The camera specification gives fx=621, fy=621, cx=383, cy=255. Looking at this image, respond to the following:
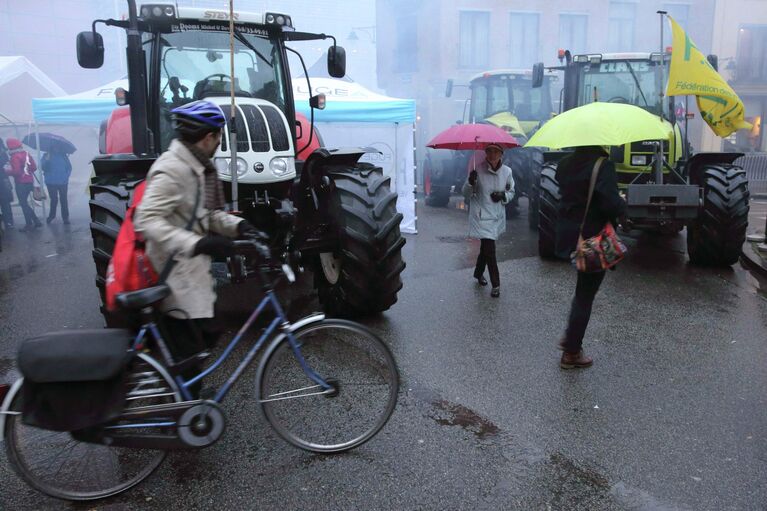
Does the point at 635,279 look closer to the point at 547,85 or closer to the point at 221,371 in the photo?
the point at 221,371

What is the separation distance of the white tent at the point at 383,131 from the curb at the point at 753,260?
192 inches

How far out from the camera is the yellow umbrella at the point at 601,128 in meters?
4.18

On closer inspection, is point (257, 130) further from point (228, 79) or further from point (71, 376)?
point (71, 376)

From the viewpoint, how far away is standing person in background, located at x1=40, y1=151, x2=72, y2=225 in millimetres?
12562

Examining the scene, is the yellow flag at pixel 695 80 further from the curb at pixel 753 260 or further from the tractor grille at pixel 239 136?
the tractor grille at pixel 239 136

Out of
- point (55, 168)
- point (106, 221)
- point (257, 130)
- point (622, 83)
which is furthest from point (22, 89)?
point (622, 83)

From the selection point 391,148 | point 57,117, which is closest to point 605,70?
point 391,148

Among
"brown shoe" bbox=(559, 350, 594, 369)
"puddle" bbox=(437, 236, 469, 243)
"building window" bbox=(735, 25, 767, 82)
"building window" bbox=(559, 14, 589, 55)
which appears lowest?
"puddle" bbox=(437, 236, 469, 243)

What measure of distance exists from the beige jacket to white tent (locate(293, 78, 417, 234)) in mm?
7579

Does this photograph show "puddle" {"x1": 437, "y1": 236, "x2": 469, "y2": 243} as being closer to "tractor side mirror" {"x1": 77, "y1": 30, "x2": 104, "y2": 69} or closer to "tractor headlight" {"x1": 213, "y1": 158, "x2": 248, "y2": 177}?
"tractor headlight" {"x1": 213, "y1": 158, "x2": 248, "y2": 177}

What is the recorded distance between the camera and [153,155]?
17.9ft

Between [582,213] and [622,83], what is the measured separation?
6.14 m

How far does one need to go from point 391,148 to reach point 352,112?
92cm

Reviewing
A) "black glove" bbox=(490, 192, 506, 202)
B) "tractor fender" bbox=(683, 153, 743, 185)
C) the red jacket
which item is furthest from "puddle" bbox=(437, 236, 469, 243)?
the red jacket
